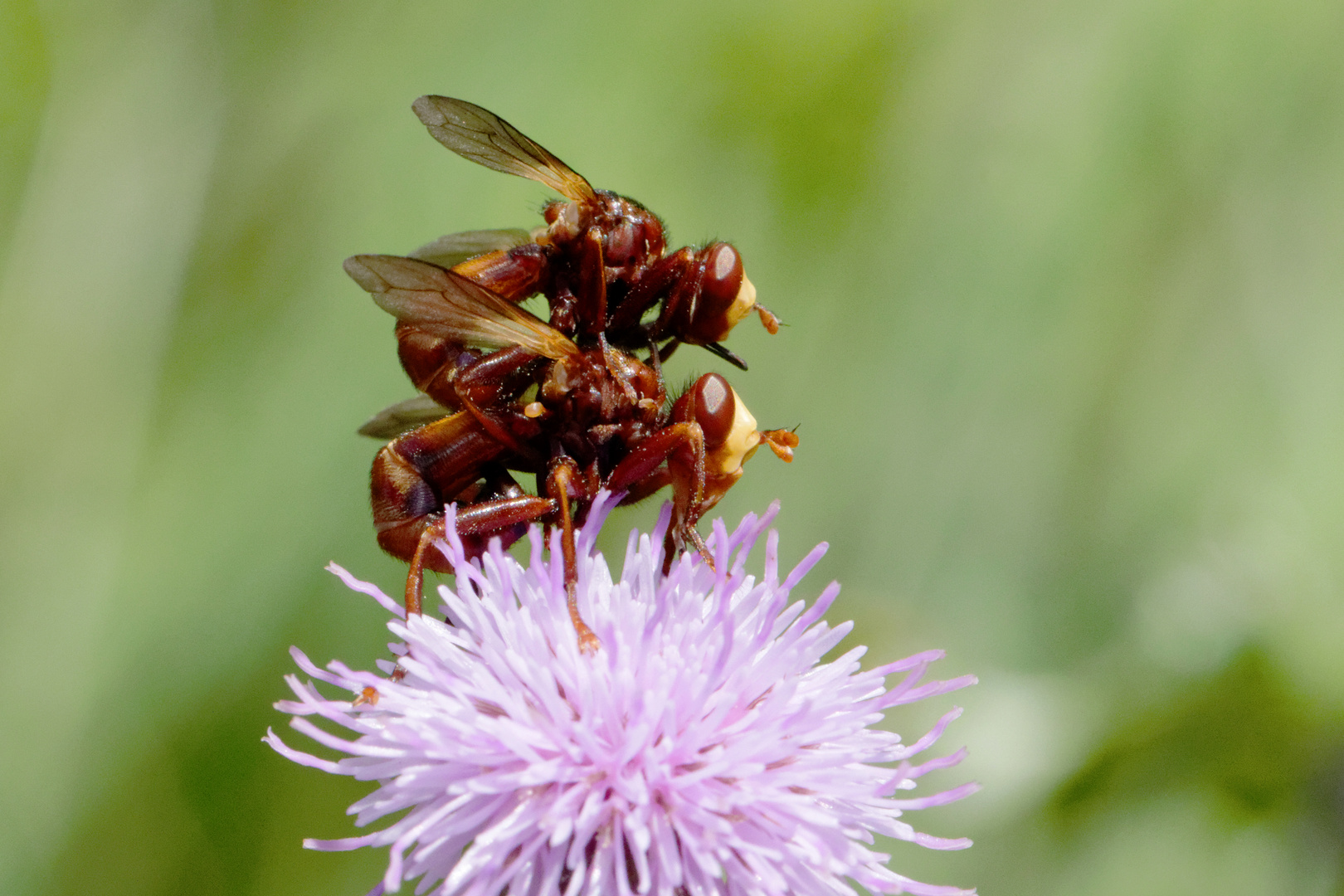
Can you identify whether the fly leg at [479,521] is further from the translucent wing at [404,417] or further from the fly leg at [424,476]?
the translucent wing at [404,417]

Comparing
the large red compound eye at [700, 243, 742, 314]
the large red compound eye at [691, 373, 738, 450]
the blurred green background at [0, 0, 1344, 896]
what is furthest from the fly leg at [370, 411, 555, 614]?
the blurred green background at [0, 0, 1344, 896]

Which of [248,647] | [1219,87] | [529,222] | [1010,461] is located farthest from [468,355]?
[1219,87]

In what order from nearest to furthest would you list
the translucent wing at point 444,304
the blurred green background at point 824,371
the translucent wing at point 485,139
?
the translucent wing at point 444,304
the translucent wing at point 485,139
the blurred green background at point 824,371

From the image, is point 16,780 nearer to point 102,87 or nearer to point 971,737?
point 102,87

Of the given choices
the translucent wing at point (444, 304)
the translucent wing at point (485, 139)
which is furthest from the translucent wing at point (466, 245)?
the translucent wing at point (444, 304)

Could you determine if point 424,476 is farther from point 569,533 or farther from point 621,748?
point 621,748

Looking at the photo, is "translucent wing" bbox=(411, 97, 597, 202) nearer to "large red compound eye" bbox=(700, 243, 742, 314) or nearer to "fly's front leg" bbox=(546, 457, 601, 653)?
"large red compound eye" bbox=(700, 243, 742, 314)

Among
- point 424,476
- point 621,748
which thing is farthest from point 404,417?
point 621,748
